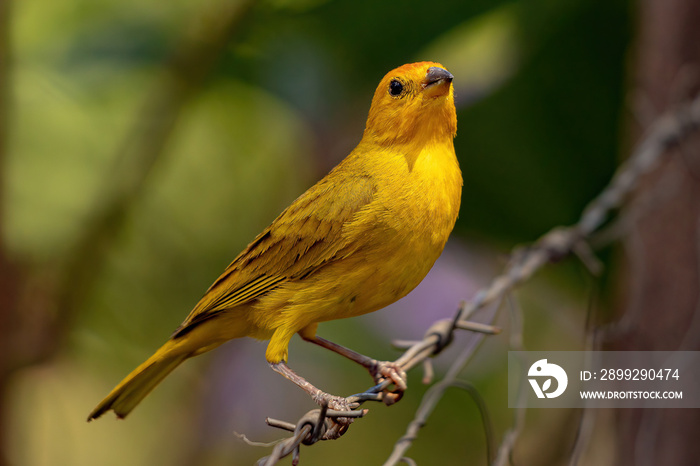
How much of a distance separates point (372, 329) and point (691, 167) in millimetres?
2075

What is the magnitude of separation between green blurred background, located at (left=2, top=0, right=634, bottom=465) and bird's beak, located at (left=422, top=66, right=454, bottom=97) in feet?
5.54

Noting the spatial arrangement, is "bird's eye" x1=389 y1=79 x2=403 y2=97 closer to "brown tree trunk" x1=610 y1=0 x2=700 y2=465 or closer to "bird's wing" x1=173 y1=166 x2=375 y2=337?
"bird's wing" x1=173 y1=166 x2=375 y2=337

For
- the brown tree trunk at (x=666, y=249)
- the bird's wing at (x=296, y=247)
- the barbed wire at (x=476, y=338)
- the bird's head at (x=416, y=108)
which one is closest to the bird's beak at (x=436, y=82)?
the bird's head at (x=416, y=108)

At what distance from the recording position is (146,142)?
3359mm

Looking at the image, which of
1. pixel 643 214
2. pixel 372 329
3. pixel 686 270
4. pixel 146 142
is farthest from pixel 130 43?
pixel 686 270

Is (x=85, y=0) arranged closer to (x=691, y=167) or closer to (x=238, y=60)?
(x=238, y=60)

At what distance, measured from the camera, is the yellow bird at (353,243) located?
75.6 inches

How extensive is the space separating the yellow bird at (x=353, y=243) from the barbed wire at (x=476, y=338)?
6.8 inches

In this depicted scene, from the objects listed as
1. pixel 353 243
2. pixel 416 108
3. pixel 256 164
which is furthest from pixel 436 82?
pixel 256 164

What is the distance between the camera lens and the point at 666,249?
12.5 ft

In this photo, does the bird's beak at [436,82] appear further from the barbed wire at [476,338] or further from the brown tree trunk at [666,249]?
the brown tree trunk at [666,249]

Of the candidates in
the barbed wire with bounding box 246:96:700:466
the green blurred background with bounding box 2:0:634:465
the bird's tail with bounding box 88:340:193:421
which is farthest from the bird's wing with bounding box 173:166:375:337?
the green blurred background with bounding box 2:0:634:465

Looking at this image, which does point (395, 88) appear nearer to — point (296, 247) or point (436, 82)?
point (436, 82)

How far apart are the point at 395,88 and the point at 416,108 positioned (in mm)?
117
